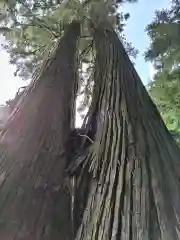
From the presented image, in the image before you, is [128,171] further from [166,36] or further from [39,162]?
[166,36]

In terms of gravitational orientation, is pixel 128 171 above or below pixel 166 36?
below

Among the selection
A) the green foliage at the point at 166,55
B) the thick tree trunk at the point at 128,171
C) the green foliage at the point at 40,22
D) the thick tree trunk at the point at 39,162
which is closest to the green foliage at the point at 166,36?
the green foliage at the point at 166,55

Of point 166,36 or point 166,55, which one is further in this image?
point 166,55

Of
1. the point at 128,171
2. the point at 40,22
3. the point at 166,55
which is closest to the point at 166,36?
the point at 166,55

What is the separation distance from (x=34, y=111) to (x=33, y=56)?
3.07 meters

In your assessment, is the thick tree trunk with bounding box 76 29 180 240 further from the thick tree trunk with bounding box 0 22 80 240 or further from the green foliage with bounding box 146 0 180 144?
the green foliage with bounding box 146 0 180 144

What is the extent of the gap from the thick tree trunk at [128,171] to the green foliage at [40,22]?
1628mm

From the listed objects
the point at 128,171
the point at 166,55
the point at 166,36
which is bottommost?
the point at 128,171

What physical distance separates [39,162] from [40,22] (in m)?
3.09

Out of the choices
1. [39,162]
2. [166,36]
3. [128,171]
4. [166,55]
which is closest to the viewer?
[128,171]

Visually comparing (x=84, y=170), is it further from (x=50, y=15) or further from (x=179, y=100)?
(x=179, y=100)

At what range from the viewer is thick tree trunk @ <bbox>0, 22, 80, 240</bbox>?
201 centimetres

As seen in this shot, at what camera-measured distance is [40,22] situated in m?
5.04

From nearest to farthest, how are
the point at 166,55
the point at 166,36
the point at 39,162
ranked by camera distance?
the point at 39,162
the point at 166,36
the point at 166,55
